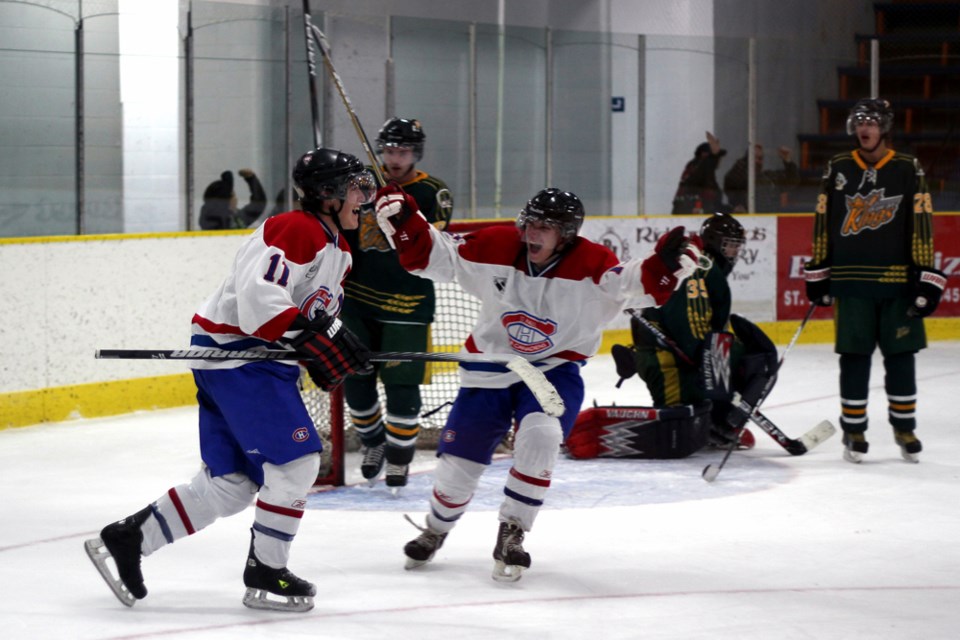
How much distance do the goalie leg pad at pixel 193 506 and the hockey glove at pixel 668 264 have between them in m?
1.04

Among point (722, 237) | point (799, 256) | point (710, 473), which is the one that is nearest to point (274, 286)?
point (710, 473)

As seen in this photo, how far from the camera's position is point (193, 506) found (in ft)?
9.81

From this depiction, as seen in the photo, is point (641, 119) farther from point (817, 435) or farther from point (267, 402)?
point (267, 402)

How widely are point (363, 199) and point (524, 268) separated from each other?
0.45 metres

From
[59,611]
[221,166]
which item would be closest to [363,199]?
[59,611]

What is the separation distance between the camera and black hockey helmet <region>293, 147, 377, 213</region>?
305cm

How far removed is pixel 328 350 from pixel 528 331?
0.59 meters

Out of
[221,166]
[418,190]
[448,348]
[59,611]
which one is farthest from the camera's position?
[221,166]

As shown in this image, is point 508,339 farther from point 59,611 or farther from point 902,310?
point 902,310

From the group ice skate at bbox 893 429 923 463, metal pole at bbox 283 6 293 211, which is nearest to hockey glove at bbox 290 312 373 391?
ice skate at bbox 893 429 923 463

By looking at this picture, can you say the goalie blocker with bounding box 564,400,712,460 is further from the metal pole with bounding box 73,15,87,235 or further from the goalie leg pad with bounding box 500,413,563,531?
the metal pole with bounding box 73,15,87,235

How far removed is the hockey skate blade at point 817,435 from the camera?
16.8 feet

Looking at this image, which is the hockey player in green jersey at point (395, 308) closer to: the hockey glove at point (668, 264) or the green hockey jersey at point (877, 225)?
the hockey glove at point (668, 264)

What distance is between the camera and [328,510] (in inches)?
163
